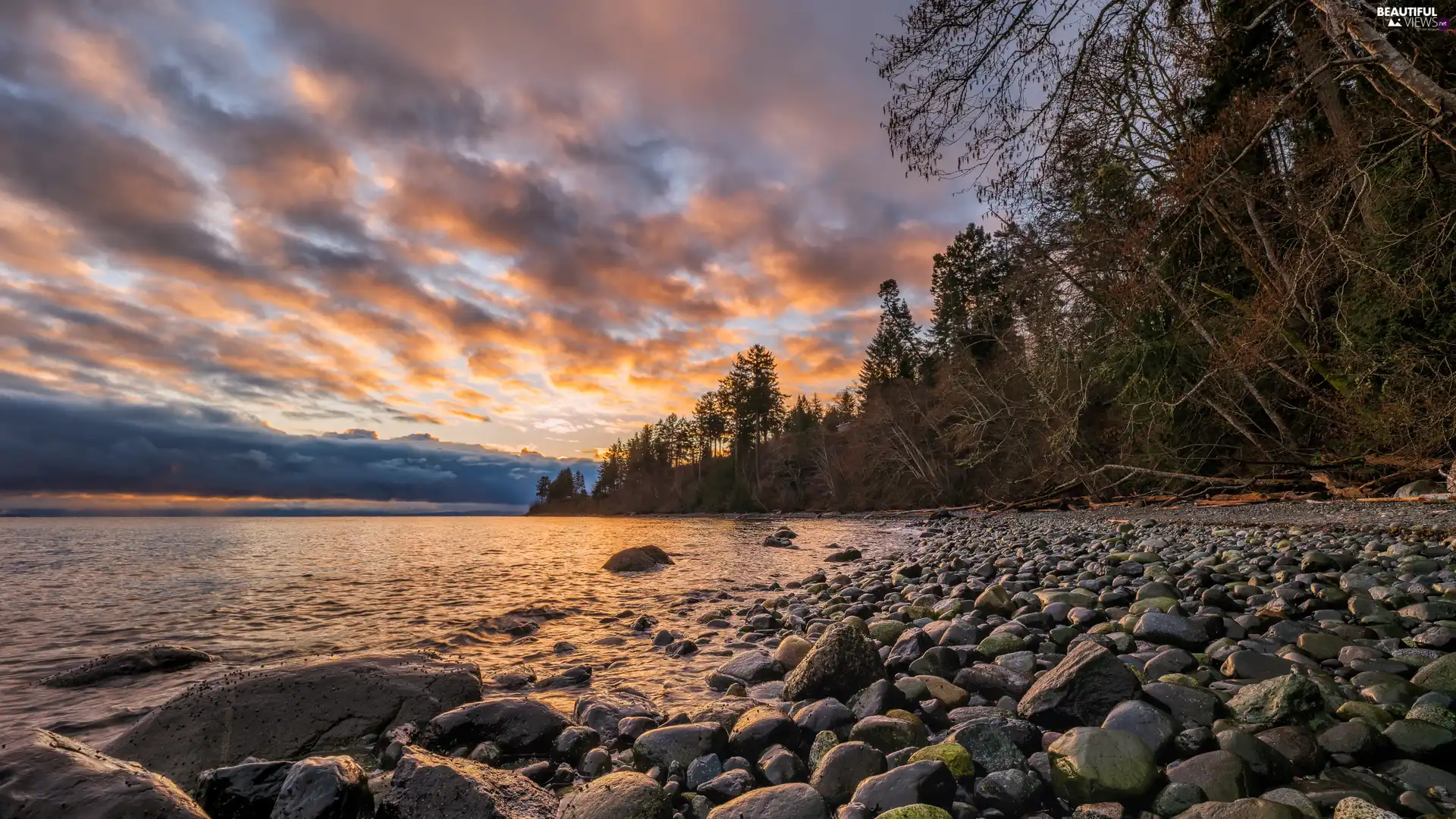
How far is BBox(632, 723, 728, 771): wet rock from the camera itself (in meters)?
2.85

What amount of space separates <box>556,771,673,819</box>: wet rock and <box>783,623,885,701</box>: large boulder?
4.68ft

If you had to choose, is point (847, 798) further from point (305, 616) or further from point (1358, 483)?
point (1358, 483)

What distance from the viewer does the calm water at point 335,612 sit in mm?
4934

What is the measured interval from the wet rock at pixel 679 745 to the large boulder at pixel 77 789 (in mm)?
1732

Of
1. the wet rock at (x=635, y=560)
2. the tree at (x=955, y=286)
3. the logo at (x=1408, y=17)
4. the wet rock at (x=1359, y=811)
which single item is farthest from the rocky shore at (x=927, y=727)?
the tree at (x=955, y=286)

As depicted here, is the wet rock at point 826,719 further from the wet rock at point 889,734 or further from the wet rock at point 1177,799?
the wet rock at point 1177,799

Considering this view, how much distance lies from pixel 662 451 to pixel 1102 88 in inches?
2959

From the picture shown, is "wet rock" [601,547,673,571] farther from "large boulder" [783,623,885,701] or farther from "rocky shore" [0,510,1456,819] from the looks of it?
"large boulder" [783,623,885,701]

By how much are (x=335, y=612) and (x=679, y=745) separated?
27.0 ft

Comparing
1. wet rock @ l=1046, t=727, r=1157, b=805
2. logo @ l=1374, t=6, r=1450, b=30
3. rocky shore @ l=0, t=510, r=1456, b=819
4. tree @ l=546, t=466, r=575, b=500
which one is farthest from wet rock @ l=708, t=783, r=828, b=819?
tree @ l=546, t=466, r=575, b=500

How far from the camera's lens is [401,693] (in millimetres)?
3955

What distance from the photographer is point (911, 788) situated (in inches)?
85.9

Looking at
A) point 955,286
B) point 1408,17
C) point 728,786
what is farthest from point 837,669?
point 955,286

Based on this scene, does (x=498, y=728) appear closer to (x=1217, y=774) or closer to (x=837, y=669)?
(x=837, y=669)
